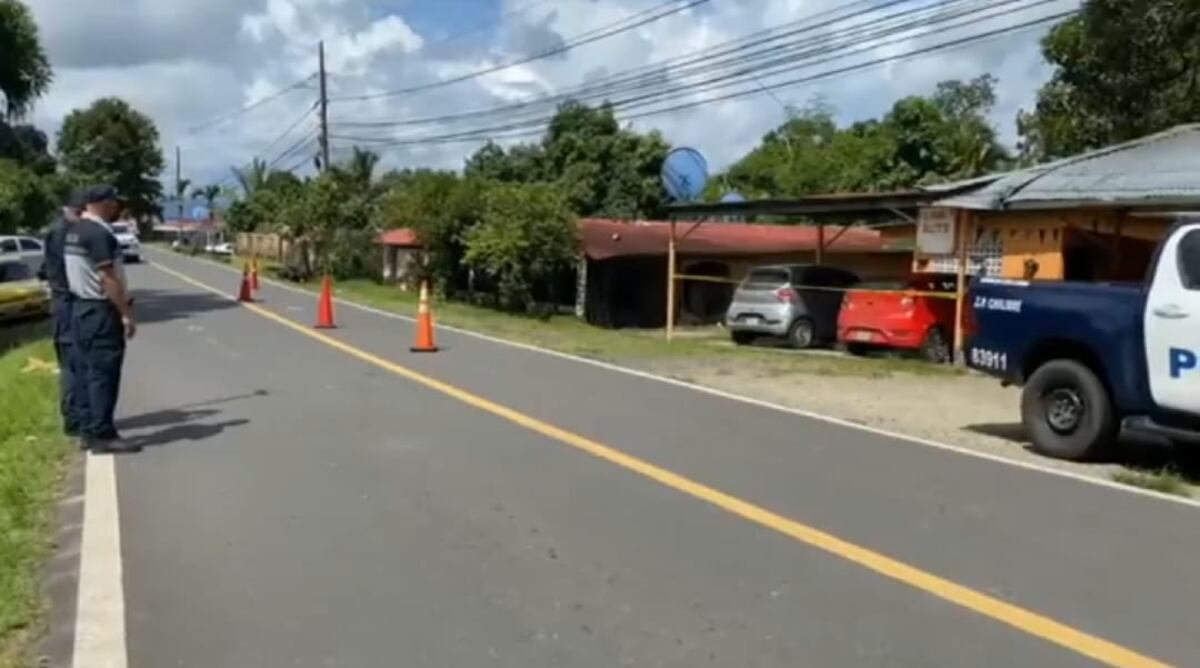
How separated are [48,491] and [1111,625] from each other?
6.41 metres

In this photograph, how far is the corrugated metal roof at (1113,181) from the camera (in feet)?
59.3

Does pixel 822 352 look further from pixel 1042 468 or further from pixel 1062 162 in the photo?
pixel 1042 468

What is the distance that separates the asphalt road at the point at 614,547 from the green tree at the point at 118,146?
101 metres

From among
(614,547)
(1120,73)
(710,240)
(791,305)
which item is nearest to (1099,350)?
(614,547)

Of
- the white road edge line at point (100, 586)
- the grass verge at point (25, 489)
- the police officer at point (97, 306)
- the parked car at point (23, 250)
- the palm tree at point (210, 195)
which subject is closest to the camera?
the white road edge line at point (100, 586)

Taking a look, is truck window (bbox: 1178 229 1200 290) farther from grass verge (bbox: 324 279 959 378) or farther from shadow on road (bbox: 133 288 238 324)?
shadow on road (bbox: 133 288 238 324)

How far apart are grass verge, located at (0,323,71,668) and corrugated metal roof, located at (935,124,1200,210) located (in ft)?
44.1

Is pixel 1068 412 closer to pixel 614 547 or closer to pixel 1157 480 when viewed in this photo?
pixel 1157 480

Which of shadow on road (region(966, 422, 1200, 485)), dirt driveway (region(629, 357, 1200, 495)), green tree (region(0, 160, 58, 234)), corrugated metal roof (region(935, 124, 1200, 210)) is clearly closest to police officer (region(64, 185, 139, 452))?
dirt driveway (region(629, 357, 1200, 495))

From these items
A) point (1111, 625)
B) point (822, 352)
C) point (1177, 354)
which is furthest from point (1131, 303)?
point (822, 352)

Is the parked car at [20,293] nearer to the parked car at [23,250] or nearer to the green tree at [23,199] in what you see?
the parked car at [23,250]

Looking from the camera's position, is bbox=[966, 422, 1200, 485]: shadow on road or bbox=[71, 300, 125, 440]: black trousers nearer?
bbox=[71, 300, 125, 440]: black trousers

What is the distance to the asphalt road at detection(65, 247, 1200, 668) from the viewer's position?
18.6ft

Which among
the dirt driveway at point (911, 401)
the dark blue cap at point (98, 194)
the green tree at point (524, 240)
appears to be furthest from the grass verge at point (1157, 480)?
the green tree at point (524, 240)
